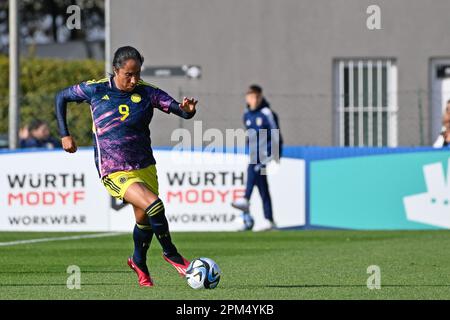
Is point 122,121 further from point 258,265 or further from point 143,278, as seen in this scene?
point 258,265

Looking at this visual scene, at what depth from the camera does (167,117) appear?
27.1 meters

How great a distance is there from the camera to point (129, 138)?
453 inches

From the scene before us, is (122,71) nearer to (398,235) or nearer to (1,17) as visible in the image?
(398,235)

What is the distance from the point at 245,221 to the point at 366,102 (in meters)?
7.08

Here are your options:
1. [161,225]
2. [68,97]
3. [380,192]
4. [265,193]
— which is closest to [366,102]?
[380,192]

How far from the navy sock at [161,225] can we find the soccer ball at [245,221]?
341 inches

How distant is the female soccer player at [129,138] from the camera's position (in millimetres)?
11391

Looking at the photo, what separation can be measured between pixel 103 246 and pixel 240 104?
391 inches

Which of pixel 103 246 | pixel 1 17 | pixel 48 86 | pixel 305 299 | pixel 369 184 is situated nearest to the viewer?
pixel 305 299

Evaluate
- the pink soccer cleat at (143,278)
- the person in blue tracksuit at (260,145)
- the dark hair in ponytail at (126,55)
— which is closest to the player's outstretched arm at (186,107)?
the dark hair in ponytail at (126,55)

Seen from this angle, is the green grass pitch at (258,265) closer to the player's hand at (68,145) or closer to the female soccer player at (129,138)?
the female soccer player at (129,138)

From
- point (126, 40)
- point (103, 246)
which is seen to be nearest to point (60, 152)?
point (103, 246)

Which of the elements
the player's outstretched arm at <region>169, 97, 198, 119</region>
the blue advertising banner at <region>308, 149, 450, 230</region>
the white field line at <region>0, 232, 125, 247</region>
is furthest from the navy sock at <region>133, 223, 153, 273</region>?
the blue advertising banner at <region>308, 149, 450, 230</region>

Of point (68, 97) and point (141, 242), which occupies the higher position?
point (68, 97)
